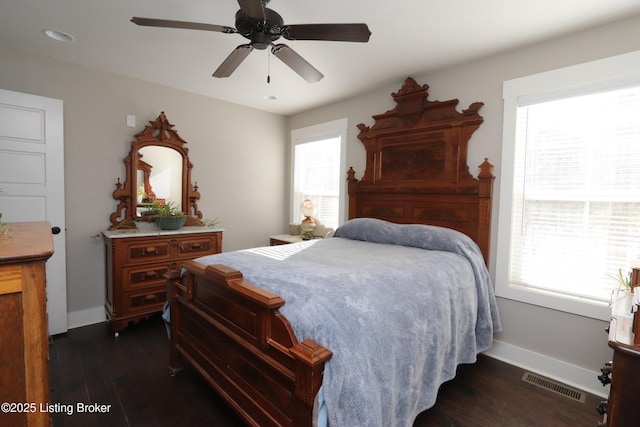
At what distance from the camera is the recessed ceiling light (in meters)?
2.35

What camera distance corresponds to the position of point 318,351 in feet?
3.79

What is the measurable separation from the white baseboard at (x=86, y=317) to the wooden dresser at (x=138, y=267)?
142 mm

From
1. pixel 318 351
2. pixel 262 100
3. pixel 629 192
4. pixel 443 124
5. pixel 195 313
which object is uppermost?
pixel 262 100

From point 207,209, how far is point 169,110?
1.21m

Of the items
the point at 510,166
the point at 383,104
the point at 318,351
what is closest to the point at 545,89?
the point at 510,166

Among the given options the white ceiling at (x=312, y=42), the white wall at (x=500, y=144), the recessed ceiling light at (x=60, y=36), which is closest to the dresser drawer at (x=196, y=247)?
the white ceiling at (x=312, y=42)

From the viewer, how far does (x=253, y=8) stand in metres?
1.46

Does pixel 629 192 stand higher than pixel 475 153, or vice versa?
pixel 475 153

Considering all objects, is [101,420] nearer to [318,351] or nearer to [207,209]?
[318,351]

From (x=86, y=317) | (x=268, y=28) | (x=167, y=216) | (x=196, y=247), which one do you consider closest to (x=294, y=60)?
(x=268, y=28)

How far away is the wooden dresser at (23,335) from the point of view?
87cm

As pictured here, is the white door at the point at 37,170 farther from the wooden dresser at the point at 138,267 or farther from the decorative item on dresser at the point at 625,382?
the decorative item on dresser at the point at 625,382

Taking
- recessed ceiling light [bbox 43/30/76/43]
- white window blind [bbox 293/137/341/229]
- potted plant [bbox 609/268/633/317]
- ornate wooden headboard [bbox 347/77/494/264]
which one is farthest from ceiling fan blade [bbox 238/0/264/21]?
white window blind [bbox 293/137/341/229]

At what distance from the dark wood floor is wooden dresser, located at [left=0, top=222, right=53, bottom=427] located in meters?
1.06
